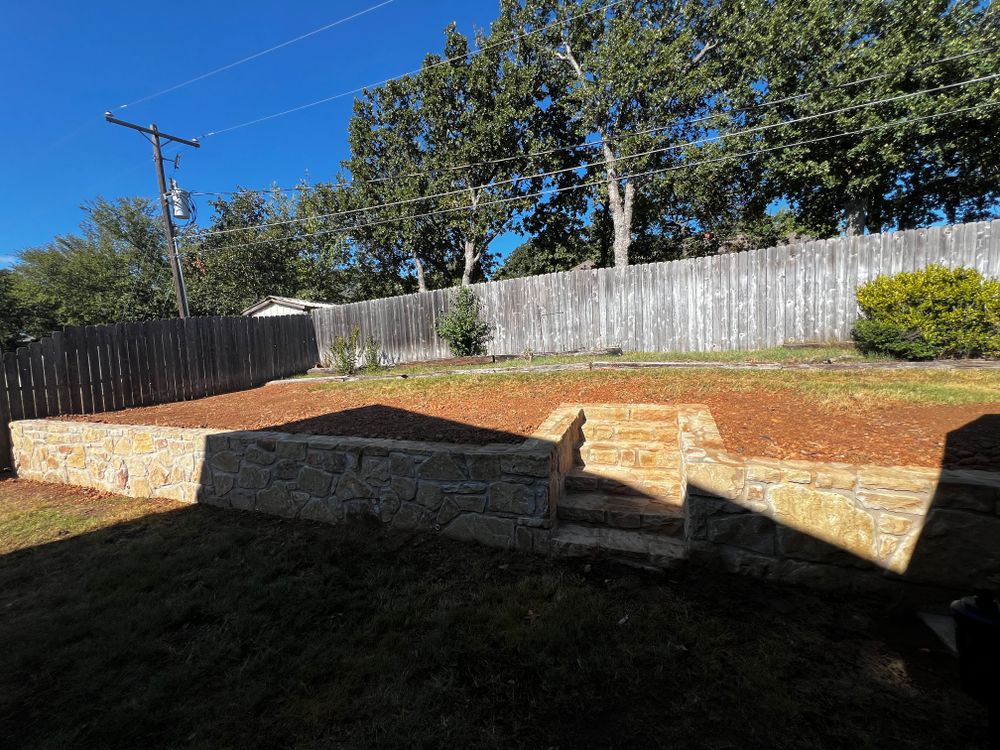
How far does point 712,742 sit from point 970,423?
378cm

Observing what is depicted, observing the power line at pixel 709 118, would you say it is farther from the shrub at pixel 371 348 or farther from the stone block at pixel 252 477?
the stone block at pixel 252 477

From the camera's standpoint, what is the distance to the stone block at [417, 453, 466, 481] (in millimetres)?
3156

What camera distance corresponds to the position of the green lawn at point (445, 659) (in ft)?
5.50

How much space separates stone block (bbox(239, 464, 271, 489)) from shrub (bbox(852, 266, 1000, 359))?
8111 mm

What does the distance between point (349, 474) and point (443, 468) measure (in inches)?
33.6

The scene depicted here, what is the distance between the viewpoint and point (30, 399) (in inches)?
231

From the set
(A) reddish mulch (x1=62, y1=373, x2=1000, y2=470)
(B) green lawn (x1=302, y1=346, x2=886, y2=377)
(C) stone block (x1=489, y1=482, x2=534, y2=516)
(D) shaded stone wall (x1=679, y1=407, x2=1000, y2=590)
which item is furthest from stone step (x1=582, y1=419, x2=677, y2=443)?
(B) green lawn (x1=302, y1=346, x2=886, y2=377)

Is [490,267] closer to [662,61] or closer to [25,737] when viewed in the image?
[662,61]

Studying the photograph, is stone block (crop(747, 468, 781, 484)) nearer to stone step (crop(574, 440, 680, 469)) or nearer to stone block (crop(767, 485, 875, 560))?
stone block (crop(767, 485, 875, 560))

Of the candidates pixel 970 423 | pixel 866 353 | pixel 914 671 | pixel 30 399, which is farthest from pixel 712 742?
pixel 30 399

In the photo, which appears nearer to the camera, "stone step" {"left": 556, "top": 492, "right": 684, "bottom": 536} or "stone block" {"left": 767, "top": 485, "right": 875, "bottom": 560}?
"stone block" {"left": 767, "top": 485, "right": 875, "bottom": 560}

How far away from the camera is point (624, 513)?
120 inches

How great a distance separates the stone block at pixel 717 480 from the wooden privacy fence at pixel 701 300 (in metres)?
7.28

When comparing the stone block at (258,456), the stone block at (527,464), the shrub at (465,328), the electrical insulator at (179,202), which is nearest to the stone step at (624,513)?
the stone block at (527,464)
